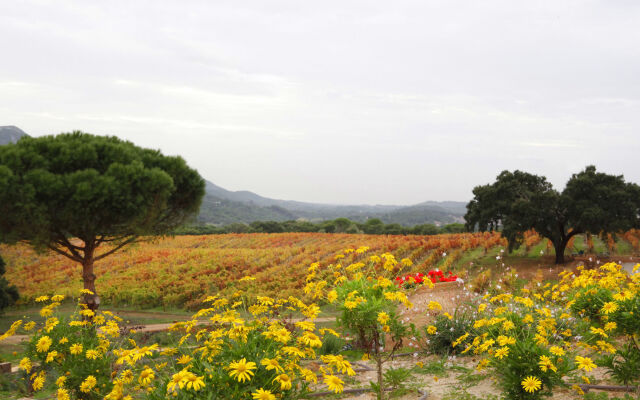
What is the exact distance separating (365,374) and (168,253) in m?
19.0

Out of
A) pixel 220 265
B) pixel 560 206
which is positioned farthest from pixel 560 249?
pixel 220 265

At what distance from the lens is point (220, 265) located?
18938mm

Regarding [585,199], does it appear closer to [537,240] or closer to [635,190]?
[635,190]

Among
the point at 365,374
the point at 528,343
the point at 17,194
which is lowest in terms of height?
the point at 365,374

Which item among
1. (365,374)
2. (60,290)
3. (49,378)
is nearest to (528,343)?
(365,374)

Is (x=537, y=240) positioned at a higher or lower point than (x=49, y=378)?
higher

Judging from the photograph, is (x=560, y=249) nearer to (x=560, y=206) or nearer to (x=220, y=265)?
(x=560, y=206)

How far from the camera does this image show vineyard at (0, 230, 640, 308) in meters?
15.9

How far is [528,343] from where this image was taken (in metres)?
3.84

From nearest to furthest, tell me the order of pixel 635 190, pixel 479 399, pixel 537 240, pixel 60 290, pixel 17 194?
pixel 479 399 < pixel 17 194 < pixel 635 190 < pixel 60 290 < pixel 537 240

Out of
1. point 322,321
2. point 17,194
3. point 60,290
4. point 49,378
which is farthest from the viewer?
point 60,290

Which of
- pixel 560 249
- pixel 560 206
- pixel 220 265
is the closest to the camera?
pixel 560 206

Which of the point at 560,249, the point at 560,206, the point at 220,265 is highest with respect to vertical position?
the point at 560,206

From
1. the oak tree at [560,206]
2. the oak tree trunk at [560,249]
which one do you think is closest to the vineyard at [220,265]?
the oak tree trunk at [560,249]
